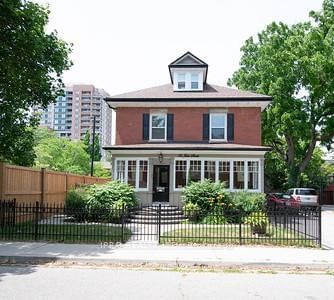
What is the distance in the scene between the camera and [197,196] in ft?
Answer: 69.9

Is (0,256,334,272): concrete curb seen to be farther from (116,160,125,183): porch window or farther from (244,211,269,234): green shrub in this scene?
(116,160,125,183): porch window

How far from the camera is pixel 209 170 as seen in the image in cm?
2466

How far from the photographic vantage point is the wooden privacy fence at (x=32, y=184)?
17594 mm

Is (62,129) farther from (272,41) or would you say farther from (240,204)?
(240,204)

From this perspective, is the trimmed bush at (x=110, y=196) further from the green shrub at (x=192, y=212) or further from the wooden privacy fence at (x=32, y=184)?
the green shrub at (x=192, y=212)

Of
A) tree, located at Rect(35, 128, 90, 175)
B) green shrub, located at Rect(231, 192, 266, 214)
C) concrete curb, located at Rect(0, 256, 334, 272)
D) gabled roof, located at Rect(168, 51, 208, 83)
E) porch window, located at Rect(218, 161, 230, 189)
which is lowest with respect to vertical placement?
concrete curb, located at Rect(0, 256, 334, 272)

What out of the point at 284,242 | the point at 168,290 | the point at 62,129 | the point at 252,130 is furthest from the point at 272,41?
the point at 62,129

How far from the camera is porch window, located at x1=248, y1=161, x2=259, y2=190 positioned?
80.3 feet

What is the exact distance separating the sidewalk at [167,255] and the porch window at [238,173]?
1126 centimetres

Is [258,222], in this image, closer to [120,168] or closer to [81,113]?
[120,168]

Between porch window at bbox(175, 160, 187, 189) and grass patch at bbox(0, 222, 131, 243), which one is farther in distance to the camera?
porch window at bbox(175, 160, 187, 189)

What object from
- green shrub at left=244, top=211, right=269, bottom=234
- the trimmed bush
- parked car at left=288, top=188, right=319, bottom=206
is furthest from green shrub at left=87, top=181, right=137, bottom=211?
parked car at left=288, top=188, right=319, bottom=206

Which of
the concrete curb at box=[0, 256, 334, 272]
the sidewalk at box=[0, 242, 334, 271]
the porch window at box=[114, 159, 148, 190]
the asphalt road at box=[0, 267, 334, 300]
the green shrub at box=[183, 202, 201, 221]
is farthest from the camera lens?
the porch window at box=[114, 159, 148, 190]

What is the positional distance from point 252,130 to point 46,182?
40.1ft
